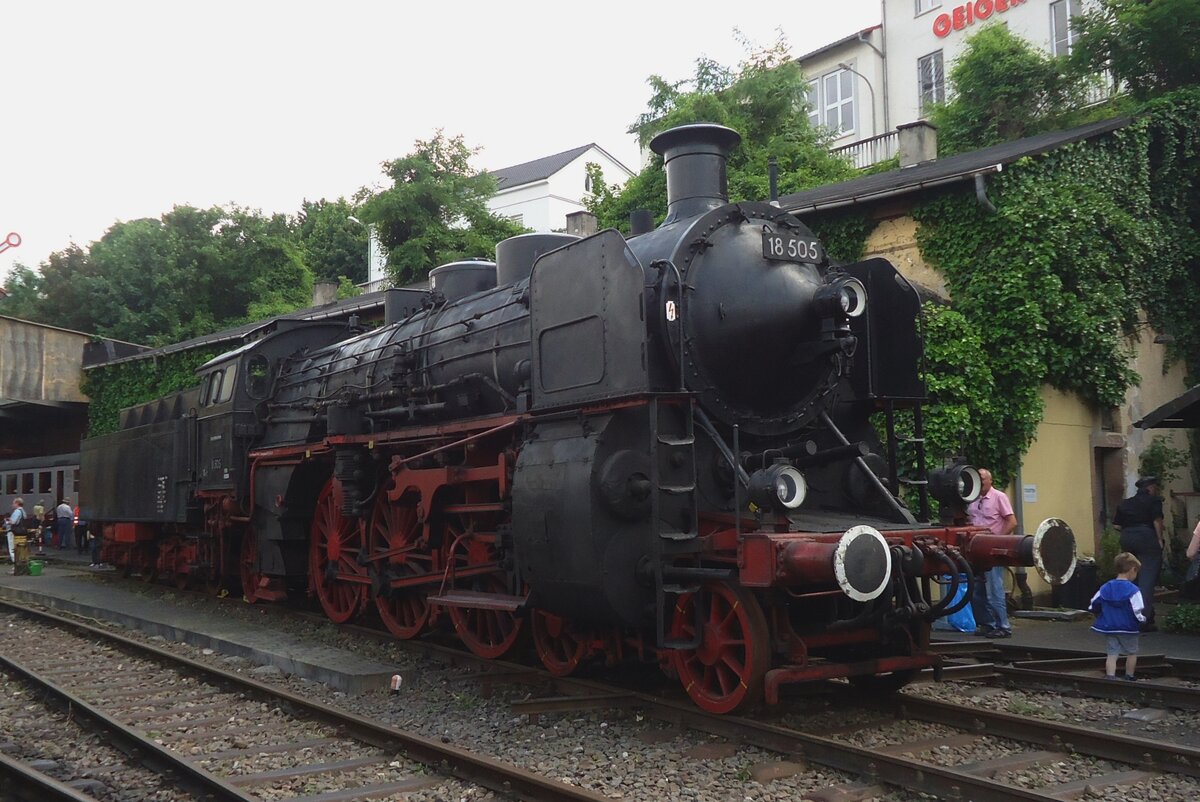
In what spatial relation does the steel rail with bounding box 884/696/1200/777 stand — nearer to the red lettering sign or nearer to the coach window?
the coach window

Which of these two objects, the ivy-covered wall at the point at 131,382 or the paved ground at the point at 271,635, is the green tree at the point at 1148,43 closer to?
the paved ground at the point at 271,635

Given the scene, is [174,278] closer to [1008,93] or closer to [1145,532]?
[1008,93]

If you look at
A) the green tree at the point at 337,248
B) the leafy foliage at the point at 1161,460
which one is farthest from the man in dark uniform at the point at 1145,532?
the green tree at the point at 337,248

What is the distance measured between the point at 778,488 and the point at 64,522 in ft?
76.6

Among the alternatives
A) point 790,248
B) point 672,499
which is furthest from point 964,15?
point 672,499

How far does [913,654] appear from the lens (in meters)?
6.06

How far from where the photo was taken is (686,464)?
5867mm

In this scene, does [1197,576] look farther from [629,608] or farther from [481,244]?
[481,244]

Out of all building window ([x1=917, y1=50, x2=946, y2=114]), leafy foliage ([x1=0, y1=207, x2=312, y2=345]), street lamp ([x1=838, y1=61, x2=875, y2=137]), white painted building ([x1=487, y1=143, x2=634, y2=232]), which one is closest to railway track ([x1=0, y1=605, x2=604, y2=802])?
building window ([x1=917, y1=50, x2=946, y2=114])

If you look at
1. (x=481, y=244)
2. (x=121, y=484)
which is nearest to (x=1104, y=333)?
(x=121, y=484)

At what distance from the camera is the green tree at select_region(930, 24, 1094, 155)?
A: 21.8 meters

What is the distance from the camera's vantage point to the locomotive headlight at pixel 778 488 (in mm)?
5398

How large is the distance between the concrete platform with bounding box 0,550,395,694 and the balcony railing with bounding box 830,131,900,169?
2035 centimetres

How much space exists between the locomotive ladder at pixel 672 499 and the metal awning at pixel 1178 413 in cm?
549
